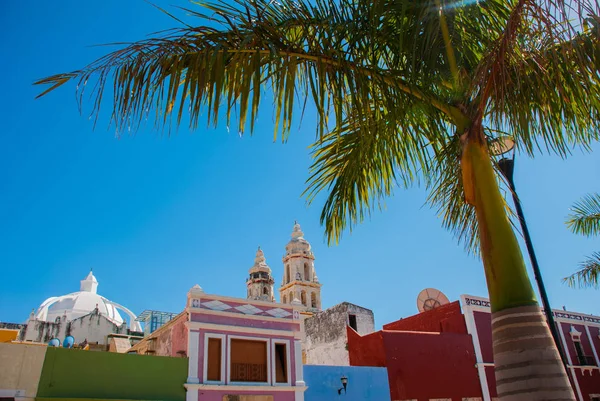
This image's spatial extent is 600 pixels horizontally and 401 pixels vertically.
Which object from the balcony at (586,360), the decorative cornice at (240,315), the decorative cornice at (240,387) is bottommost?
the decorative cornice at (240,387)

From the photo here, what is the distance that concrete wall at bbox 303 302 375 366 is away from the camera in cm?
2130

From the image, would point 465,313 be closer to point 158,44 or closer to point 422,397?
point 422,397

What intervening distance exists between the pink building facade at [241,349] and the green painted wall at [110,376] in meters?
0.51

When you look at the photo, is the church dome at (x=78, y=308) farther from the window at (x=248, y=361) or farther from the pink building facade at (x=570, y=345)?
the pink building facade at (x=570, y=345)

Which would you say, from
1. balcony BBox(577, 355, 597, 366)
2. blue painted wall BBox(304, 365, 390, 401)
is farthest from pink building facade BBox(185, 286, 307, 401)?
balcony BBox(577, 355, 597, 366)

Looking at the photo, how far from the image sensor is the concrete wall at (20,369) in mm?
11695

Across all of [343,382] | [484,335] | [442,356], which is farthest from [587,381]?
[343,382]

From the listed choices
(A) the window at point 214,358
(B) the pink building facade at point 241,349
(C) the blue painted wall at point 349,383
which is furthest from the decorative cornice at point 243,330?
(C) the blue painted wall at point 349,383

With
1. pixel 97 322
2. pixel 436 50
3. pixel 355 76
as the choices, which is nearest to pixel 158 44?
pixel 355 76

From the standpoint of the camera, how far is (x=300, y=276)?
49.6 metres

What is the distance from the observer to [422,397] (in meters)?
17.6

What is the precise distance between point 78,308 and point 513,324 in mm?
38863

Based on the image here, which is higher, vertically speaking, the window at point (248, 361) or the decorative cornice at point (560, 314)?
the decorative cornice at point (560, 314)

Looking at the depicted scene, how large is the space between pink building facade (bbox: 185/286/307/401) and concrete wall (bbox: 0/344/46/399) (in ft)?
12.1
